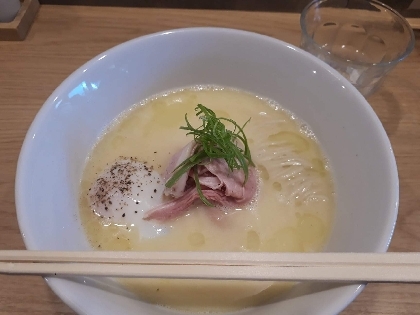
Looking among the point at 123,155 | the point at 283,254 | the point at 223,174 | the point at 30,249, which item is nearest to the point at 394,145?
the point at 223,174

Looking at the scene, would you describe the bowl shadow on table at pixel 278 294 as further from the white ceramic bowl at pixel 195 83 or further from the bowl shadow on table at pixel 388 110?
the bowl shadow on table at pixel 388 110

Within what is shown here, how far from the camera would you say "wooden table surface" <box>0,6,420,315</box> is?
3.50 feet

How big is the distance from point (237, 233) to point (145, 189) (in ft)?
1.01

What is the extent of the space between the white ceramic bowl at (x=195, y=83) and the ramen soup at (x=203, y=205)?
0.04m

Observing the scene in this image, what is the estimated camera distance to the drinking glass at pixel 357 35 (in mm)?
1462

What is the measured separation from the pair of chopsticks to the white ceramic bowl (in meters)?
0.04

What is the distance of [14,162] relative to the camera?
1.32 meters

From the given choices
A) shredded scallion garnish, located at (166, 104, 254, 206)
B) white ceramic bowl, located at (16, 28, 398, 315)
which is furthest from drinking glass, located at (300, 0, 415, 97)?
shredded scallion garnish, located at (166, 104, 254, 206)

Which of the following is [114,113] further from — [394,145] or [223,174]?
[394,145]

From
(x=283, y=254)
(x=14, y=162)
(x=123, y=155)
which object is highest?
(x=283, y=254)

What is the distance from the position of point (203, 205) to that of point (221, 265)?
378 mm

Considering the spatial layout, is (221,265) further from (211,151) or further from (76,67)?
(76,67)

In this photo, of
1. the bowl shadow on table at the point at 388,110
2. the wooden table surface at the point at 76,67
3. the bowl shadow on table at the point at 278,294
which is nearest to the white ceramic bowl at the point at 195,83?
the bowl shadow on table at the point at 278,294

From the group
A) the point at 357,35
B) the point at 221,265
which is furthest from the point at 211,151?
the point at 357,35
